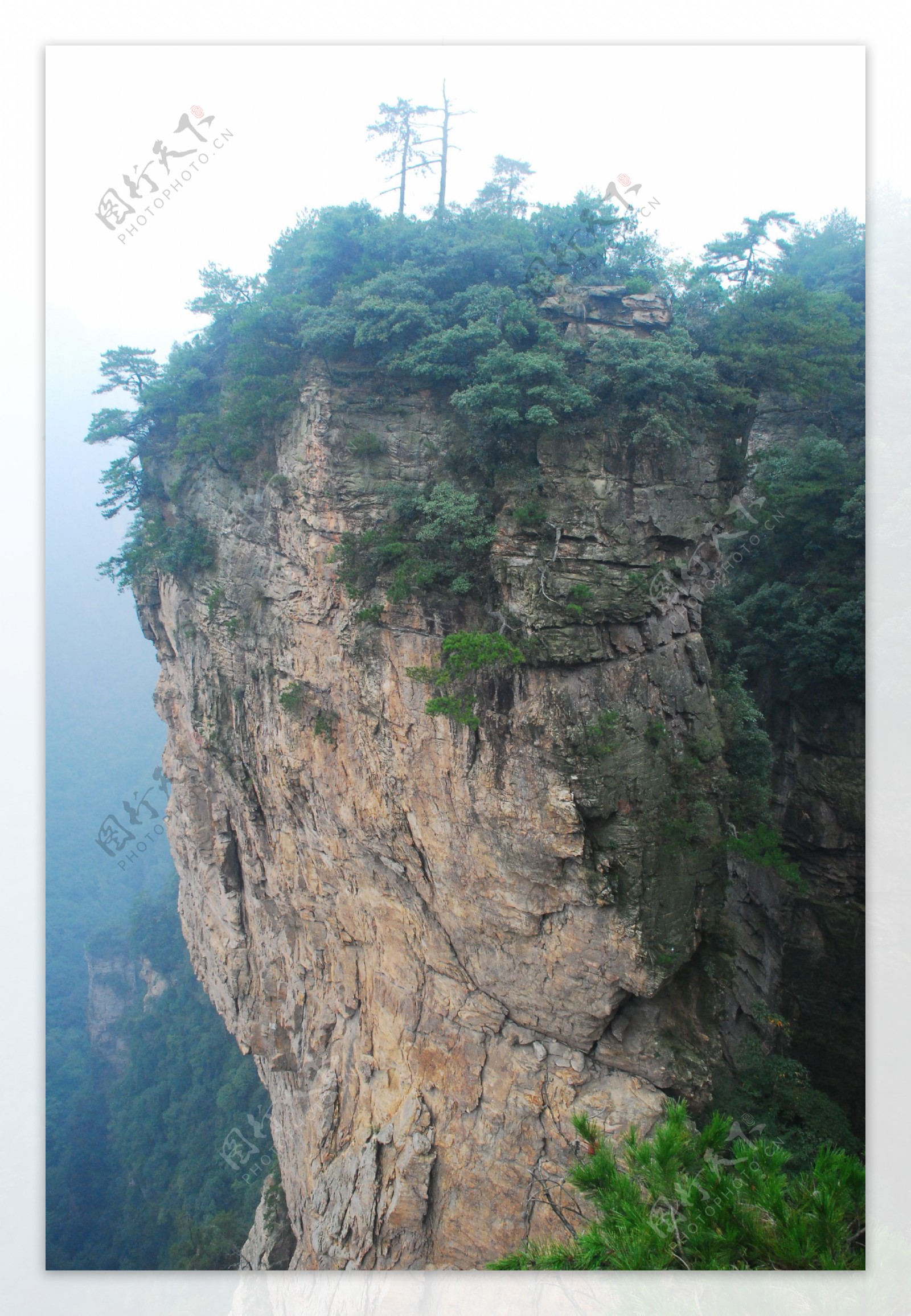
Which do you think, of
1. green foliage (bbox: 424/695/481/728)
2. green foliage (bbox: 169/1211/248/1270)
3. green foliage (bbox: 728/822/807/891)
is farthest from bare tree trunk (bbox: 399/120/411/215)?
green foliage (bbox: 169/1211/248/1270)

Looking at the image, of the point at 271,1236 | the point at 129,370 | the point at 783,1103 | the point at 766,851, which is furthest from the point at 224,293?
the point at 271,1236

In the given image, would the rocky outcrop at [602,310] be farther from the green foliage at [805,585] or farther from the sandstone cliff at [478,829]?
the green foliage at [805,585]

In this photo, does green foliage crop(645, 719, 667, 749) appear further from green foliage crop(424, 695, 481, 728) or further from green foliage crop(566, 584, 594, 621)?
green foliage crop(424, 695, 481, 728)

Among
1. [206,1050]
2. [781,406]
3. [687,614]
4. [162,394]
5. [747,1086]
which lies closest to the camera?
[747,1086]

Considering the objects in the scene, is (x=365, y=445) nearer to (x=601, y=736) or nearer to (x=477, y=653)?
(x=477, y=653)

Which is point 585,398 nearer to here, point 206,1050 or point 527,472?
point 527,472
